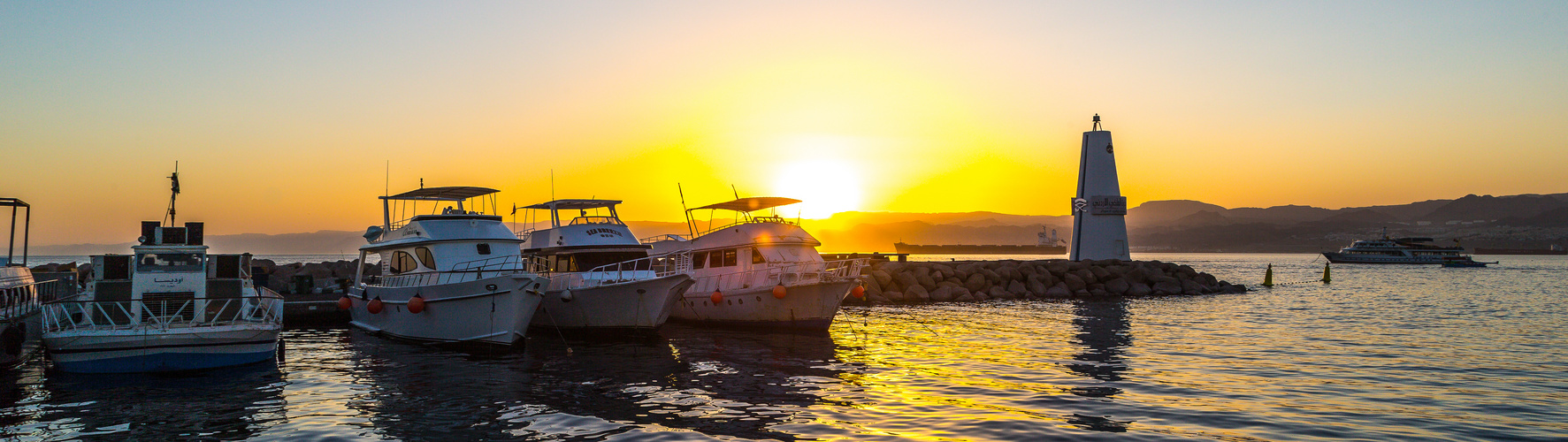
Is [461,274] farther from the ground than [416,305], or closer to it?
farther from the ground

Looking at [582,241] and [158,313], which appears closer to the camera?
[158,313]

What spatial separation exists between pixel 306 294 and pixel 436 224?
534 inches

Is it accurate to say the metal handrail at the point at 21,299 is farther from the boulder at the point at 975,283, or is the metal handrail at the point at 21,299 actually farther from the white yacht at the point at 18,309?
the boulder at the point at 975,283

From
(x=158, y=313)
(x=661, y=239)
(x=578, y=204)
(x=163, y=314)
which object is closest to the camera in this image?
(x=163, y=314)

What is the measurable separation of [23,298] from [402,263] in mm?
7697

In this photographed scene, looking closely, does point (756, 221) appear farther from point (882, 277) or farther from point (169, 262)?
point (169, 262)

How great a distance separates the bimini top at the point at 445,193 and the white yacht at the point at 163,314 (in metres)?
6.25

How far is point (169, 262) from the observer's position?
16.4 meters

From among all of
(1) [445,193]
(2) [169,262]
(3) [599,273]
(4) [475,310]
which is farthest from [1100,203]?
(2) [169,262]

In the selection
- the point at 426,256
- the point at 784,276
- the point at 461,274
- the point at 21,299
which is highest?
the point at 426,256

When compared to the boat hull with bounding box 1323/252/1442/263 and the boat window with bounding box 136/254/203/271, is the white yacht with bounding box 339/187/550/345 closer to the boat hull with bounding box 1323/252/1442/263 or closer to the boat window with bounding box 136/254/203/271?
the boat window with bounding box 136/254/203/271

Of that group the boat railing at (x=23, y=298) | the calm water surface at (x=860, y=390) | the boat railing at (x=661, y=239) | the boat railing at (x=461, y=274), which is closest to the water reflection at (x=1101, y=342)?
the calm water surface at (x=860, y=390)

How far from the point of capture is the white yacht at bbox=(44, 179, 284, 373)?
14.3 meters

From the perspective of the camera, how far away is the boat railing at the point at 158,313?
1460 centimetres
